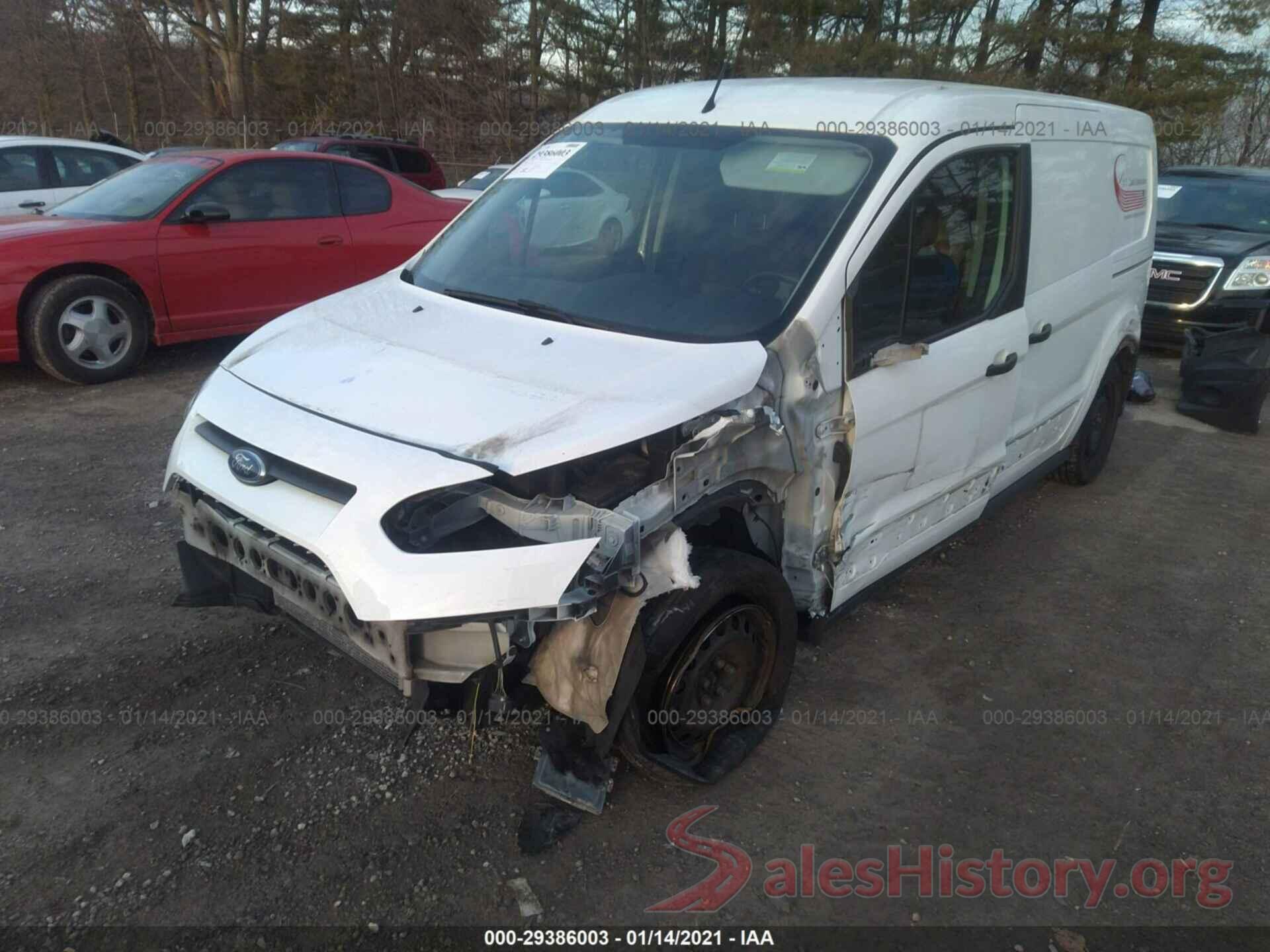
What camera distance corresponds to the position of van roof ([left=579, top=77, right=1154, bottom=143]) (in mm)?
3229

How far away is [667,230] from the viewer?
10.7 ft

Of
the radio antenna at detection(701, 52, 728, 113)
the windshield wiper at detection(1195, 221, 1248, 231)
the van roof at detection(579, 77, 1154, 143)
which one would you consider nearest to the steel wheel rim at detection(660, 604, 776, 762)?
the van roof at detection(579, 77, 1154, 143)

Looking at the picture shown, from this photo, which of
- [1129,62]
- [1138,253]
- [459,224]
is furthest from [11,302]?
[1129,62]

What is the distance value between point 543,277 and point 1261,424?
21.4 feet

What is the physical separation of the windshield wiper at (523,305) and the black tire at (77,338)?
4311 mm

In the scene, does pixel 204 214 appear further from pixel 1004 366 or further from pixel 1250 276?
pixel 1250 276

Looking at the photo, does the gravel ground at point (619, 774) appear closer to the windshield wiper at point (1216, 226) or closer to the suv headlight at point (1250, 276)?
the suv headlight at point (1250, 276)

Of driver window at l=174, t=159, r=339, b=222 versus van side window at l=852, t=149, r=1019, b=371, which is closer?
van side window at l=852, t=149, r=1019, b=371

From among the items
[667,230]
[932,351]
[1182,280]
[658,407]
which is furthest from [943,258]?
[1182,280]

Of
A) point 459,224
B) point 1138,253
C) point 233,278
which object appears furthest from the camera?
point 233,278

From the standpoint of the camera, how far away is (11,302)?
6.12 m

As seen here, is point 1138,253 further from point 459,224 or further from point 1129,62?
point 1129,62

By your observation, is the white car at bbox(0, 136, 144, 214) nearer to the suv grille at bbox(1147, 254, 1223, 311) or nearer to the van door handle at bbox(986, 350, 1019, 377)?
the van door handle at bbox(986, 350, 1019, 377)

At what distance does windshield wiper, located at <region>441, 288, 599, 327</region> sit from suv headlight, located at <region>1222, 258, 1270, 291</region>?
770cm
